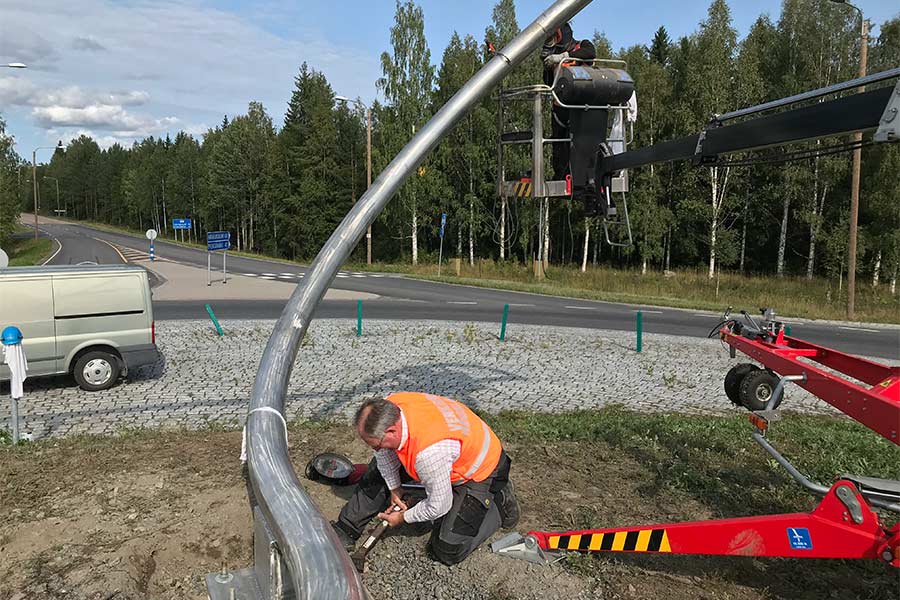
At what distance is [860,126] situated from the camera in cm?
313

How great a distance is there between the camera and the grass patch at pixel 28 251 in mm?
41969

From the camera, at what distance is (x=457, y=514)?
4.39 meters

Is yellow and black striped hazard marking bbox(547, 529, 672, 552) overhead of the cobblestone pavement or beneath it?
overhead

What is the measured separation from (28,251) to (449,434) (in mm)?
57185

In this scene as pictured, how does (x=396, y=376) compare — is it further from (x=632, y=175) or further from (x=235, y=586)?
(x=632, y=175)

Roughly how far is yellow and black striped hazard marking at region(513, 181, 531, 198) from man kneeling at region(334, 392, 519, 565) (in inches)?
68.6

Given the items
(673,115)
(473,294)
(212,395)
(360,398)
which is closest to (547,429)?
(360,398)

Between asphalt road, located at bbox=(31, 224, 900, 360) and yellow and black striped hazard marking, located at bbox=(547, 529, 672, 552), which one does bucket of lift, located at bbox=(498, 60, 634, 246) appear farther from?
asphalt road, located at bbox=(31, 224, 900, 360)

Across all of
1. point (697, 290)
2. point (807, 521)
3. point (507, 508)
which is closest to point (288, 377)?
point (507, 508)

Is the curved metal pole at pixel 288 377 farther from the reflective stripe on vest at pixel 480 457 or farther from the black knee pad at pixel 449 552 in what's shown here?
the black knee pad at pixel 449 552

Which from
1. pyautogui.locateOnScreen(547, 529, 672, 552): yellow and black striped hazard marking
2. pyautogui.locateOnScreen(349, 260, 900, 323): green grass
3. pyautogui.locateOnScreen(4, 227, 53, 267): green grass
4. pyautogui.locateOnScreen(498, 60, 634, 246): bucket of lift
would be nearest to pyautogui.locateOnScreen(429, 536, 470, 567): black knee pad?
pyautogui.locateOnScreen(547, 529, 672, 552): yellow and black striped hazard marking

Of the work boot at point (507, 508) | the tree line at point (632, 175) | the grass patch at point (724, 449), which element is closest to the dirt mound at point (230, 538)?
the work boot at point (507, 508)

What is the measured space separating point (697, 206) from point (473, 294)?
16.6 metres

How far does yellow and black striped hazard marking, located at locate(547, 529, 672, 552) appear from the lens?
3960mm
